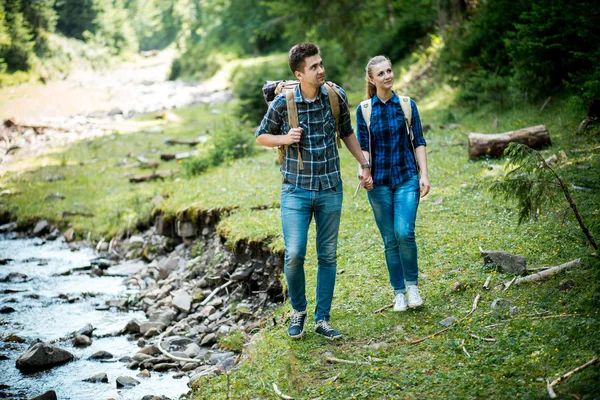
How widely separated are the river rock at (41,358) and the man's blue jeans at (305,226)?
3402 mm

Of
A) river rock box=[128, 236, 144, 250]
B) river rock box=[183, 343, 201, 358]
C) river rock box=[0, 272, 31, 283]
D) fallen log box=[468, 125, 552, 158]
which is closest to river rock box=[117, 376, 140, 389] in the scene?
river rock box=[183, 343, 201, 358]

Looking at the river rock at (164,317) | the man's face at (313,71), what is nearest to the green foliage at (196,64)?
the river rock at (164,317)

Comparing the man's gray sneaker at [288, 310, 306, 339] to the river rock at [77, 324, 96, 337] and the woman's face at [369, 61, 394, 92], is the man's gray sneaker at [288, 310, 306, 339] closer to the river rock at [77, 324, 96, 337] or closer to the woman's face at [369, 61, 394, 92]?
the woman's face at [369, 61, 394, 92]

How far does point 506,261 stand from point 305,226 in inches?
90.6

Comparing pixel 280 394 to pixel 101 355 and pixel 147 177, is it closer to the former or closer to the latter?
pixel 101 355

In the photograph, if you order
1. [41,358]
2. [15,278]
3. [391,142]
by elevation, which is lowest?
[15,278]

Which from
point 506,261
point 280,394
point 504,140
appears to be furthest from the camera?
point 504,140

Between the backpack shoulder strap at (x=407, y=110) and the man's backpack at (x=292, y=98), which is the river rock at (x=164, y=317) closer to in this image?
the man's backpack at (x=292, y=98)

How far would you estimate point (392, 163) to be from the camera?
18.0 ft

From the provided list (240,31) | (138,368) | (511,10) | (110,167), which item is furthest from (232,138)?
(240,31)

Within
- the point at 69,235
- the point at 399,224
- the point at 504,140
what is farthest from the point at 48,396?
the point at 504,140

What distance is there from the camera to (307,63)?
193 inches

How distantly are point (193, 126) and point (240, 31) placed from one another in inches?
912

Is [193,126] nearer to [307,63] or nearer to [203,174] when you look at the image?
[203,174]
